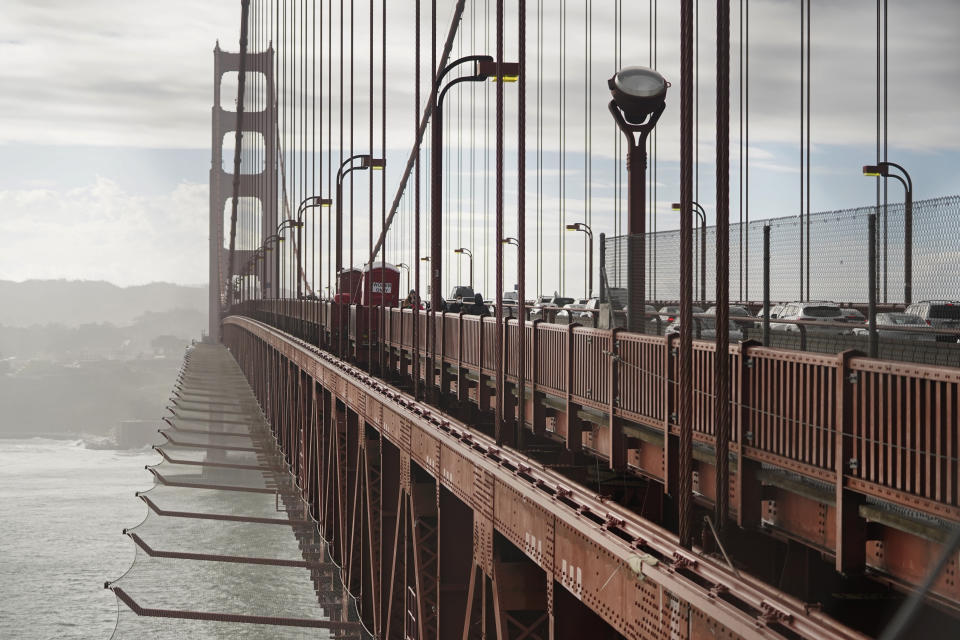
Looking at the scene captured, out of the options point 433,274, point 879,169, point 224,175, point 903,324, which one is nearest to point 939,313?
point 903,324

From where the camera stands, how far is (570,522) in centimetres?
718

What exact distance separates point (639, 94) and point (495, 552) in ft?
18.4

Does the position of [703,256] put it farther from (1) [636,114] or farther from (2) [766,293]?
(2) [766,293]

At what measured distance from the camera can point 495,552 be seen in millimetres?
9211

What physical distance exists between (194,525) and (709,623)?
57593mm

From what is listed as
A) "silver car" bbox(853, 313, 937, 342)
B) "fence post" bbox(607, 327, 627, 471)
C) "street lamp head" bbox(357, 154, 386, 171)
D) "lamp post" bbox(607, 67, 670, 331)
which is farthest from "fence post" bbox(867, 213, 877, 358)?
"street lamp head" bbox(357, 154, 386, 171)

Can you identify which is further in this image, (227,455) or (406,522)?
(227,455)

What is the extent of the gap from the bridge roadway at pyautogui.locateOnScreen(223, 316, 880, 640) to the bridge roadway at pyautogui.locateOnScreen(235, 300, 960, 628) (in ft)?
2.17

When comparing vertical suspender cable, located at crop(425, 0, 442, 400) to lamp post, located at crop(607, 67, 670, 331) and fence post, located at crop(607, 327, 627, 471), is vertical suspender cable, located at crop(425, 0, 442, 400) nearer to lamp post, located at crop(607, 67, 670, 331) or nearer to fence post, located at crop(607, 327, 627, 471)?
lamp post, located at crop(607, 67, 670, 331)

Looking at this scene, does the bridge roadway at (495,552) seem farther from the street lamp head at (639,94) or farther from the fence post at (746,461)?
the street lamp head at (639,94)

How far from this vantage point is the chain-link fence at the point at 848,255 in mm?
9172

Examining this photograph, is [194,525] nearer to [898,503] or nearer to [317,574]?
[317,574]

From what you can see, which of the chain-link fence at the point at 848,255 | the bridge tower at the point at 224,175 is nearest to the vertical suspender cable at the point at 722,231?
the chain-link fence at the point at 848,255

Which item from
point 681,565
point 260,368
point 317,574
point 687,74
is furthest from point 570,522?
point 260,368
